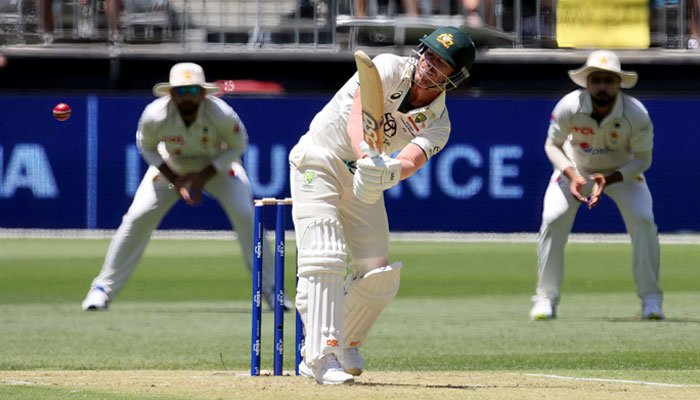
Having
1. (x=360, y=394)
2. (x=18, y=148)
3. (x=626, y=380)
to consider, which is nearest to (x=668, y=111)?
(x=18, y=148)

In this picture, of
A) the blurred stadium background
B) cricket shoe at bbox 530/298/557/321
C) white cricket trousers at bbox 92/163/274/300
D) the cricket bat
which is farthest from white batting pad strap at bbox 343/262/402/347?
the blurred stadium background

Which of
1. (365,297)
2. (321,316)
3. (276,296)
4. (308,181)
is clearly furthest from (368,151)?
(276,296)

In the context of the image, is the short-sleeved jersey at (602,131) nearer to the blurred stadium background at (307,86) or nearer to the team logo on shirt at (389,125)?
the team logo on shirt at (389,125)

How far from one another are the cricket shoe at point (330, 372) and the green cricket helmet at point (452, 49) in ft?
4.07

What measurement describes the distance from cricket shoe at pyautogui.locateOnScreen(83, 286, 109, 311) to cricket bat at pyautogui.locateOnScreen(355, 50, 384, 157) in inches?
192

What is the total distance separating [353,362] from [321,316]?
523 millimetres

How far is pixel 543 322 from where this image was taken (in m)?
8.82

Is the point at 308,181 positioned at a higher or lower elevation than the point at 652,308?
higher

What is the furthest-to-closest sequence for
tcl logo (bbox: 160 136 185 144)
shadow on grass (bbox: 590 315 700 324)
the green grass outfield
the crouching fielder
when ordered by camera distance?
1. tcl logo (bbox: 160 136 185 144)
2. shadow on grass (bbox: 590 315 700 324)
3. the green grass outfield
4. the crouching fielder

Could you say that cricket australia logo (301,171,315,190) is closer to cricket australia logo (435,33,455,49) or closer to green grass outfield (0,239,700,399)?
cricket australia logo (435,33,455,49)

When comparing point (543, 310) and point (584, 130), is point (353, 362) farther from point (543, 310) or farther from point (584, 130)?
point (584, 130)

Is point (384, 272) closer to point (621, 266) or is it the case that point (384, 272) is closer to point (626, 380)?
point (626, 380)

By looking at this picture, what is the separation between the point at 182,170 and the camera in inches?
387

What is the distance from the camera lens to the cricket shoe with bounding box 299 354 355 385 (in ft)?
16.7
